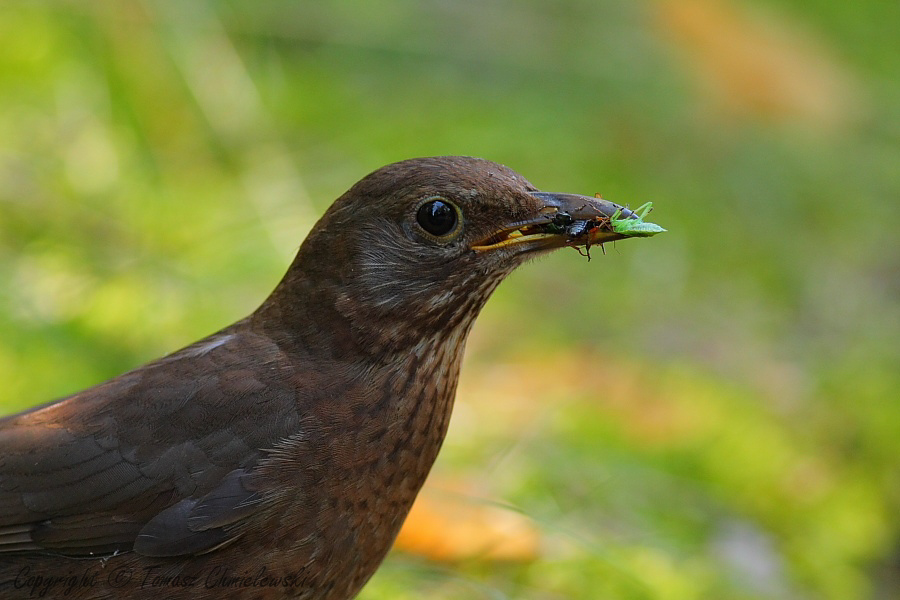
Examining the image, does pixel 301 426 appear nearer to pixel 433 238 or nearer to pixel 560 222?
pixel 433 238

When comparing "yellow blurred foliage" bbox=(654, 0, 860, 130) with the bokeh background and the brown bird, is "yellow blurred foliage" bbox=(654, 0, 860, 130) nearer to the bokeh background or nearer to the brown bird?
the bokeh background

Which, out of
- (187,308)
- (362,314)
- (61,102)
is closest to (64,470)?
(362,314)

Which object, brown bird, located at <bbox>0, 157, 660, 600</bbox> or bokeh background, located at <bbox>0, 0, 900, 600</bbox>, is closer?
brown bird, located at <bbox>0, 157, 660, 600</bbox>

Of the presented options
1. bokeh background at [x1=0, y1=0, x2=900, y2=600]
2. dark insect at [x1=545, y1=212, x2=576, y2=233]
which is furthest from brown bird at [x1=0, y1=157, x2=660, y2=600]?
bokeh background at [x1=0, y1=0, x2=900, y2=600]

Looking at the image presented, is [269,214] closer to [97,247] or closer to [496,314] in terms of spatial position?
[97,247]

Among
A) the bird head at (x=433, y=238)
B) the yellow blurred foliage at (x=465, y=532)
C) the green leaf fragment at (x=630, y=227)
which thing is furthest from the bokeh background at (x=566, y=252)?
the green leaf fragment at (x=630, y=227)

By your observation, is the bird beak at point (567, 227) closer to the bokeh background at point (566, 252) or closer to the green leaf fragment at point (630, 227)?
the green leaf fragment at point (630, 227)
